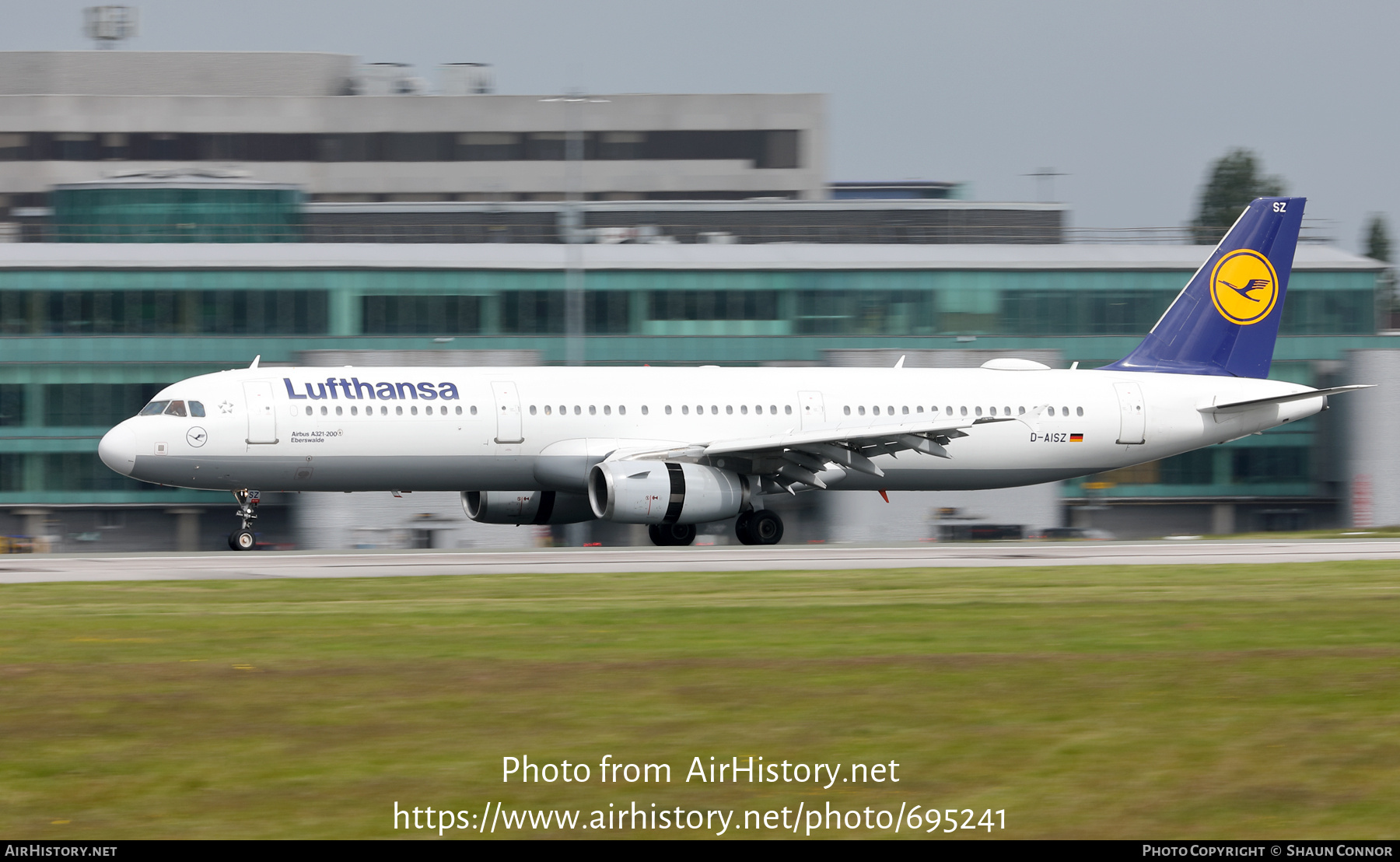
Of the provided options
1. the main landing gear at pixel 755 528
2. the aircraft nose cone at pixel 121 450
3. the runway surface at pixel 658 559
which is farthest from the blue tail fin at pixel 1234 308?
the aircraft nose cone at pixel 121 450

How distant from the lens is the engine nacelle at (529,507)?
38.0 m

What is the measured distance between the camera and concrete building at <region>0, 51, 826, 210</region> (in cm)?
11019

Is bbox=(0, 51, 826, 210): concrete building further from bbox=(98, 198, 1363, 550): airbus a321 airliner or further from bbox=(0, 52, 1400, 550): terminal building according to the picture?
bbox=(98, 198, 1363, 550): airbus a321 airliner

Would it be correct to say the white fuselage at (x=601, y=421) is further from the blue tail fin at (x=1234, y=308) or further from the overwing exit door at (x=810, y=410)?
the blue tail fin at (x=1234, y=308)

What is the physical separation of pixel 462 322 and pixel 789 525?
46.5 ft

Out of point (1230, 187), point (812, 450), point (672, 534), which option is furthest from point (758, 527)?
point (1230, 187)

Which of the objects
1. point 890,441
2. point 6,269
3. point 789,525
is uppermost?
point 6,269

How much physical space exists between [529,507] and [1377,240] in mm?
129264

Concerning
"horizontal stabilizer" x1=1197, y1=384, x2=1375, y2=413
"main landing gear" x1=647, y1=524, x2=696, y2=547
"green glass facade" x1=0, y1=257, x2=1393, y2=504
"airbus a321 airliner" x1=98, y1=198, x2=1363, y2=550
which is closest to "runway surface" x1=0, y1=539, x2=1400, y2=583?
"airbus a321 airliner" x1=98, y1=198, x2=1363, y2=550

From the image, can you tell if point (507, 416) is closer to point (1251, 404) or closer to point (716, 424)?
point (716, 424)

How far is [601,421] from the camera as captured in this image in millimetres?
37094

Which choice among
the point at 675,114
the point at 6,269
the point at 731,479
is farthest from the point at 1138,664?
the point at 675,114

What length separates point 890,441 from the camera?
120ft
